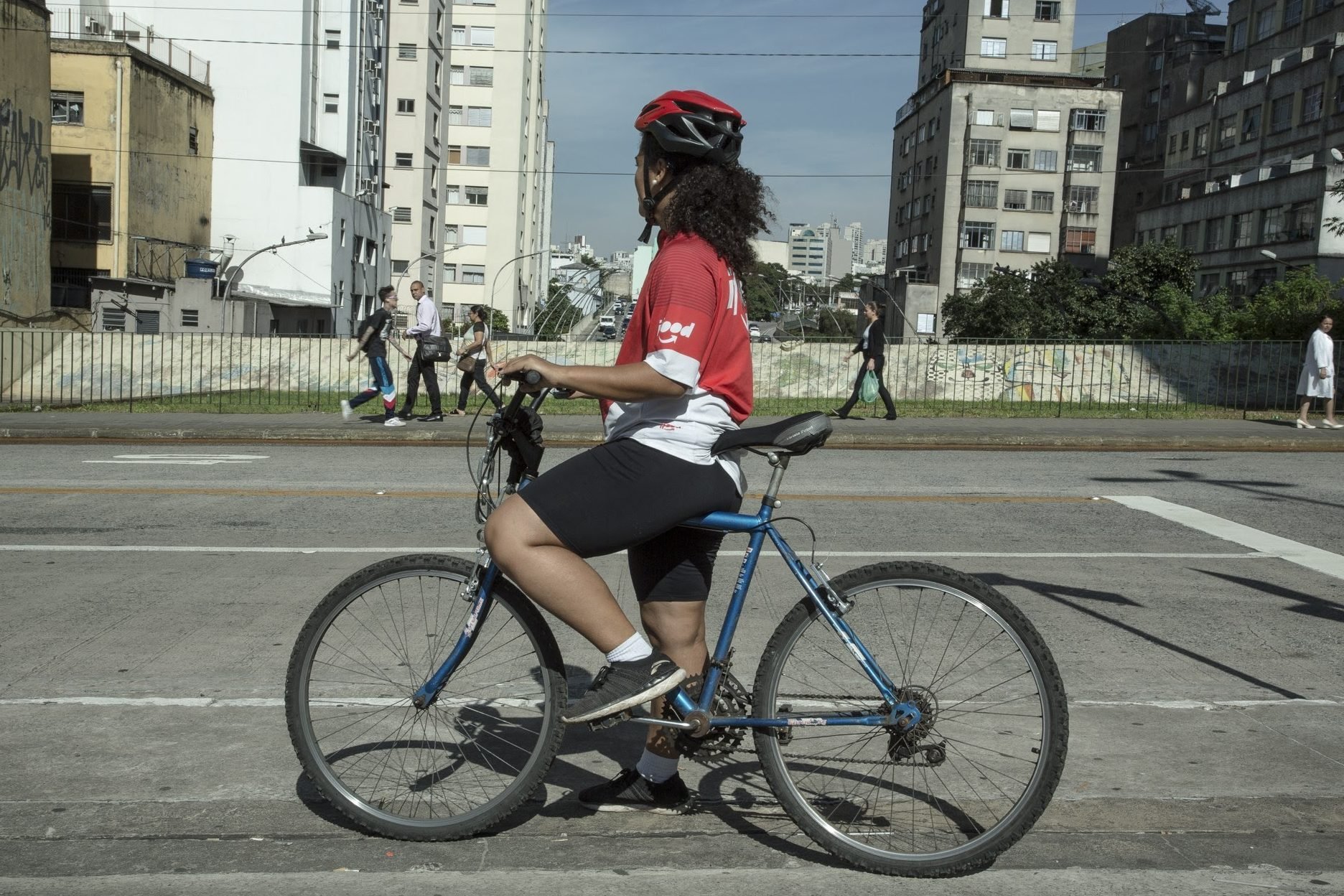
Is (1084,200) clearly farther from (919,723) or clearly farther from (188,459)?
(919,723)

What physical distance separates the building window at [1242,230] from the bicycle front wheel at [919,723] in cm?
7121

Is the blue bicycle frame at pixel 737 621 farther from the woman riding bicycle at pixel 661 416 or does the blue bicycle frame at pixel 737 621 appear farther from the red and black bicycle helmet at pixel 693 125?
the red and black bicycle helmet at pixel 693 125

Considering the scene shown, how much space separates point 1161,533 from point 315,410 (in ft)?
50.8

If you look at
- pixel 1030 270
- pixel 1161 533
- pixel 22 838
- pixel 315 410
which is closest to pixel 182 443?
pixel 315 410

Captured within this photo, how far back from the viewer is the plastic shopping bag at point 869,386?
66.3 ft

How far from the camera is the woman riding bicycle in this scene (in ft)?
10.9

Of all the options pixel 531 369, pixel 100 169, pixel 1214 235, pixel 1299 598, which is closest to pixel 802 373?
pixel 1299 598

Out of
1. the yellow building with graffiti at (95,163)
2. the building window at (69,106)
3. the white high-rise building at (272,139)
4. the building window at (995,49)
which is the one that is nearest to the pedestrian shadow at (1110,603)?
the yellow building with graffiti at (95,163)

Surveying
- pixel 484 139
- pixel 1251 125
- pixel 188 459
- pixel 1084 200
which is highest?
pixel 1251 125

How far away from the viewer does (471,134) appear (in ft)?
312

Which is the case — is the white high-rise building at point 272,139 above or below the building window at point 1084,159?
below

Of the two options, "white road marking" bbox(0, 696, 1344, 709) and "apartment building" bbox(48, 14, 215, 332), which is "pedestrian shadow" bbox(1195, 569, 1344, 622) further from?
"apartment building" bbox(48, 14, 215, 332)

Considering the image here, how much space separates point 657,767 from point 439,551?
4.69m

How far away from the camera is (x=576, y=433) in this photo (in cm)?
1709
